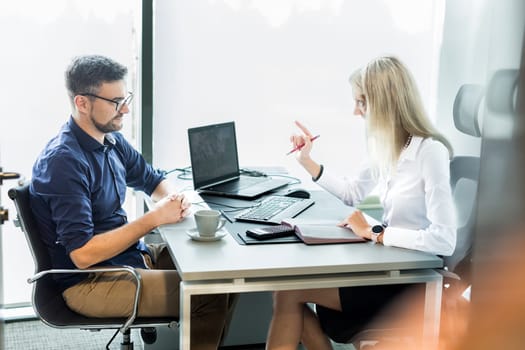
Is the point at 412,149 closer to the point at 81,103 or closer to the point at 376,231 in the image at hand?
the point at 376,231

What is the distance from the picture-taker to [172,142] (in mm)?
3338

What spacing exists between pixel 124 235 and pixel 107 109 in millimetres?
476

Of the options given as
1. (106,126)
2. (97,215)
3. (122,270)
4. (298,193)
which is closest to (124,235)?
(122,270)

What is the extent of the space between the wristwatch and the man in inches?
21.4

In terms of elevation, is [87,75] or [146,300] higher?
[87,75]

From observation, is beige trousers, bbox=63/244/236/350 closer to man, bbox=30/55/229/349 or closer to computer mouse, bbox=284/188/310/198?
man, bbox=30/55/229/349

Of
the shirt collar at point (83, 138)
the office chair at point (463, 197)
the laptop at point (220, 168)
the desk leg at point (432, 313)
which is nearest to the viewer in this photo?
the desk leg at point (432, 313)

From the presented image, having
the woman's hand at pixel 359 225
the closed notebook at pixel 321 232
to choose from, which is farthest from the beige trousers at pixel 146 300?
the woman's hand at pixel 359 225

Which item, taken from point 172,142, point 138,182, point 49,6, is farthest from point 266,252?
point 49,6

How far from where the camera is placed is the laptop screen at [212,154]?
9.12 feet

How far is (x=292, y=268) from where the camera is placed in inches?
75.9

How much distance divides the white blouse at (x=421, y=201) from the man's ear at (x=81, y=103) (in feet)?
3.55

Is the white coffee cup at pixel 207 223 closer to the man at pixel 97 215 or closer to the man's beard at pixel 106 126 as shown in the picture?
the man at pixel 97 215

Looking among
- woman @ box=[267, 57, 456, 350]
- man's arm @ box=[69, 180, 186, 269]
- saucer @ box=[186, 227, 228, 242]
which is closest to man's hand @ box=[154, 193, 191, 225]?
man's arm @ box=[69, 180, 186, 269]
